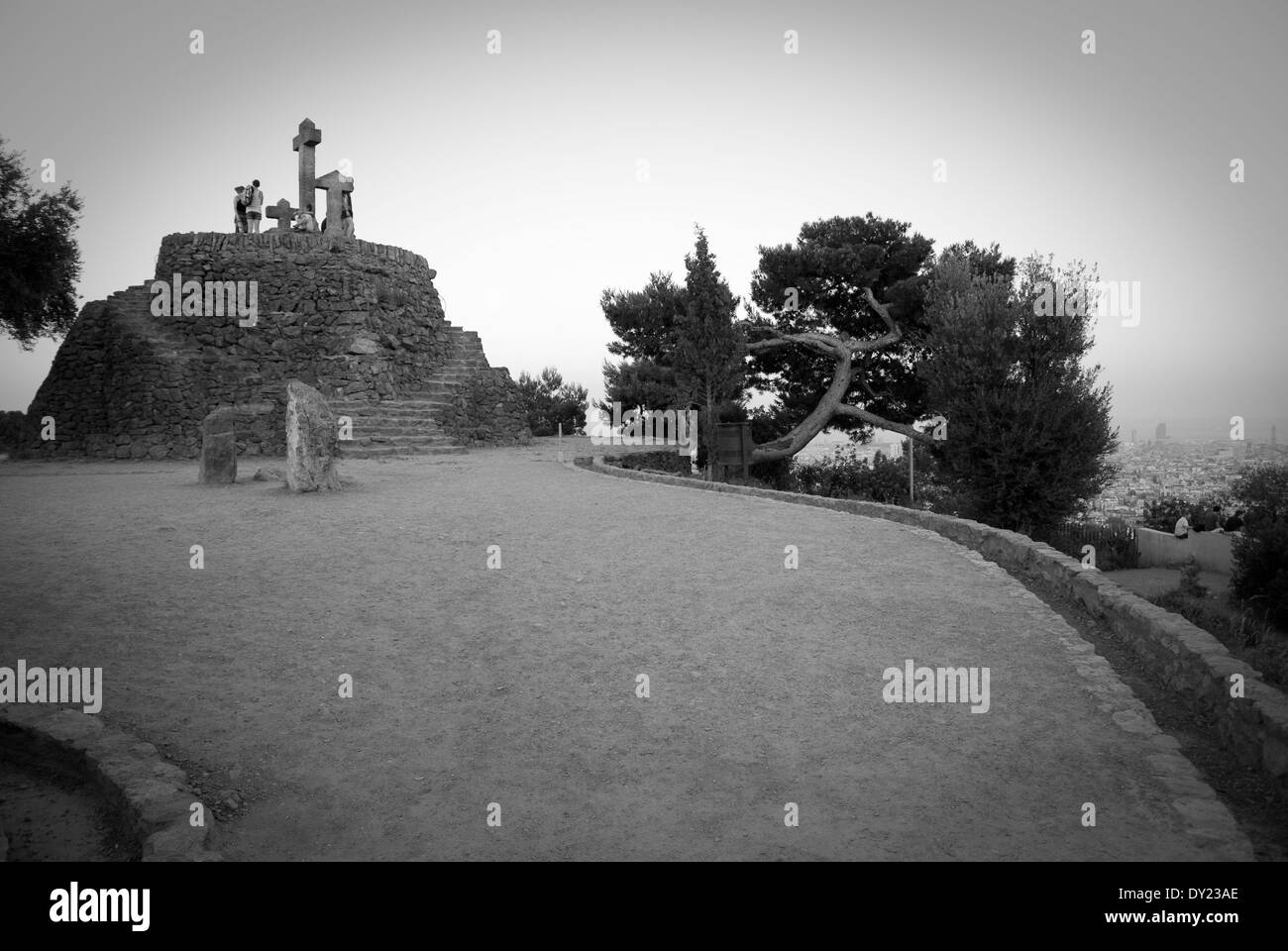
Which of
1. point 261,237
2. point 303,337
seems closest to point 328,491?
point 303,337

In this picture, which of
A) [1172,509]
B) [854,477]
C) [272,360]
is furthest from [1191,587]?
[272,360]

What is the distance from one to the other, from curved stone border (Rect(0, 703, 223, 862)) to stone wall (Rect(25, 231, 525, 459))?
17.4m

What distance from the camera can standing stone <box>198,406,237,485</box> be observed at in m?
13.1

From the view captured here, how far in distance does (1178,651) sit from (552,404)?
3456 cm

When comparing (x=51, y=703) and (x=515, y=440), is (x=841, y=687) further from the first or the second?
(x=515, y=440)

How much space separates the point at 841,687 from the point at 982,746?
956 millimetres

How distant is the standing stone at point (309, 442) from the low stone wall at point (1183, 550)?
18.7 meters

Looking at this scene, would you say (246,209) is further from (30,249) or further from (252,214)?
(30,249)

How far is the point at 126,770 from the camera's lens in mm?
3734

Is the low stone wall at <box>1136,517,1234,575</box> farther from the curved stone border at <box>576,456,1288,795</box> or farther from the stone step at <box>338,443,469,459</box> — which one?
the stone step at <box>338,443,469,459</box>

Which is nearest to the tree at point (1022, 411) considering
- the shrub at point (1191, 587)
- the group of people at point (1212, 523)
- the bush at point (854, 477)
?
the shrub at point (1191, 587)

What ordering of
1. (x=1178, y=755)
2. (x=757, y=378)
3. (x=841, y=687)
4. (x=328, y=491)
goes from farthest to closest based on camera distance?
(x=757, y=378) → (x=328, y=491) → (x=841, y=687) → (x=1178, y=755)

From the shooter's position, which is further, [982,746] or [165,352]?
[165,352]

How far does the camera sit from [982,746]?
4141 mm
